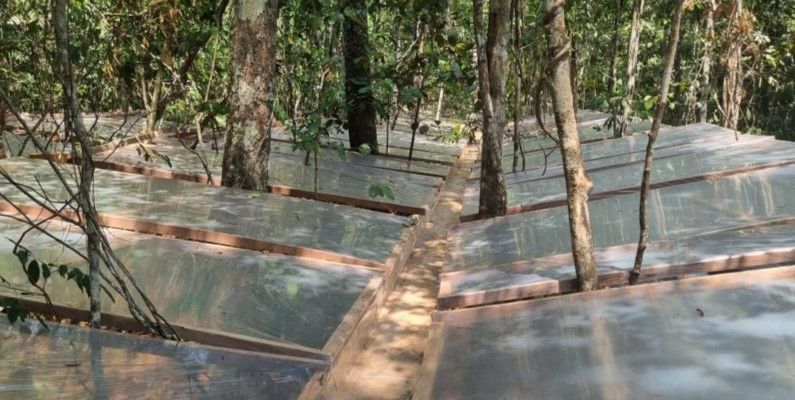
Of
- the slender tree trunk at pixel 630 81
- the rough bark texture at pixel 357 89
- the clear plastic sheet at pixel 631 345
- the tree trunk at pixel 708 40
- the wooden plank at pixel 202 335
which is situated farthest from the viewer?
the slender tree trunk at pixel 630 81

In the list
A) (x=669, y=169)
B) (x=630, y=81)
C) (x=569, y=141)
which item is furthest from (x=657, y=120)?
(x=630, y=81)

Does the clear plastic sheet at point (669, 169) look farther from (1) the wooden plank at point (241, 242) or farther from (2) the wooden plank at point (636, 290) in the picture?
(2) the wooden plank at point (636, 290)

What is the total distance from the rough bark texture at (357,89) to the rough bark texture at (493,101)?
2578 millimetres

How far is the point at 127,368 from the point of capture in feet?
7.63

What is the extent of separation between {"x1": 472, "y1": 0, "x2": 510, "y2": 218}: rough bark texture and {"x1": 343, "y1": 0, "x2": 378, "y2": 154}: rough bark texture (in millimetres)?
2578

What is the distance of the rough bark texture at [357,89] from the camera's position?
832 centimetres

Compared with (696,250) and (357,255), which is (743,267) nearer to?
(696,250)

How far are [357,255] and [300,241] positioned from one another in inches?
13.6

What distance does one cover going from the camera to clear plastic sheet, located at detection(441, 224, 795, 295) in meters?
2.96

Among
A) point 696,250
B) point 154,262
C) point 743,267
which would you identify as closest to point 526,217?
point 696,250

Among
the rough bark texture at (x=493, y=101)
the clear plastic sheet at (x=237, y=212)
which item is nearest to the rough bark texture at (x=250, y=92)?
the clear plastic sheet at (x=237, y=212)

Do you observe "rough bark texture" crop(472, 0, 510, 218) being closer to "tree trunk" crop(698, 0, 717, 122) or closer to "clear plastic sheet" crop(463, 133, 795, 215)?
"clear plastic sheet" crop(463, 133, 795, 215)

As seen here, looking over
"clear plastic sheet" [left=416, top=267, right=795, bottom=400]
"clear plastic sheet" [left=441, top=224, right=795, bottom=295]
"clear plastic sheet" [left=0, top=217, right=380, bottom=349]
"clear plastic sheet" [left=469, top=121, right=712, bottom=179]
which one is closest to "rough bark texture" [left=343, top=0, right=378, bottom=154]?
"clear plastic sheet" [left=469, top=121, right=712, bottom=179]

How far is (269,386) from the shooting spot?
2318 mm
